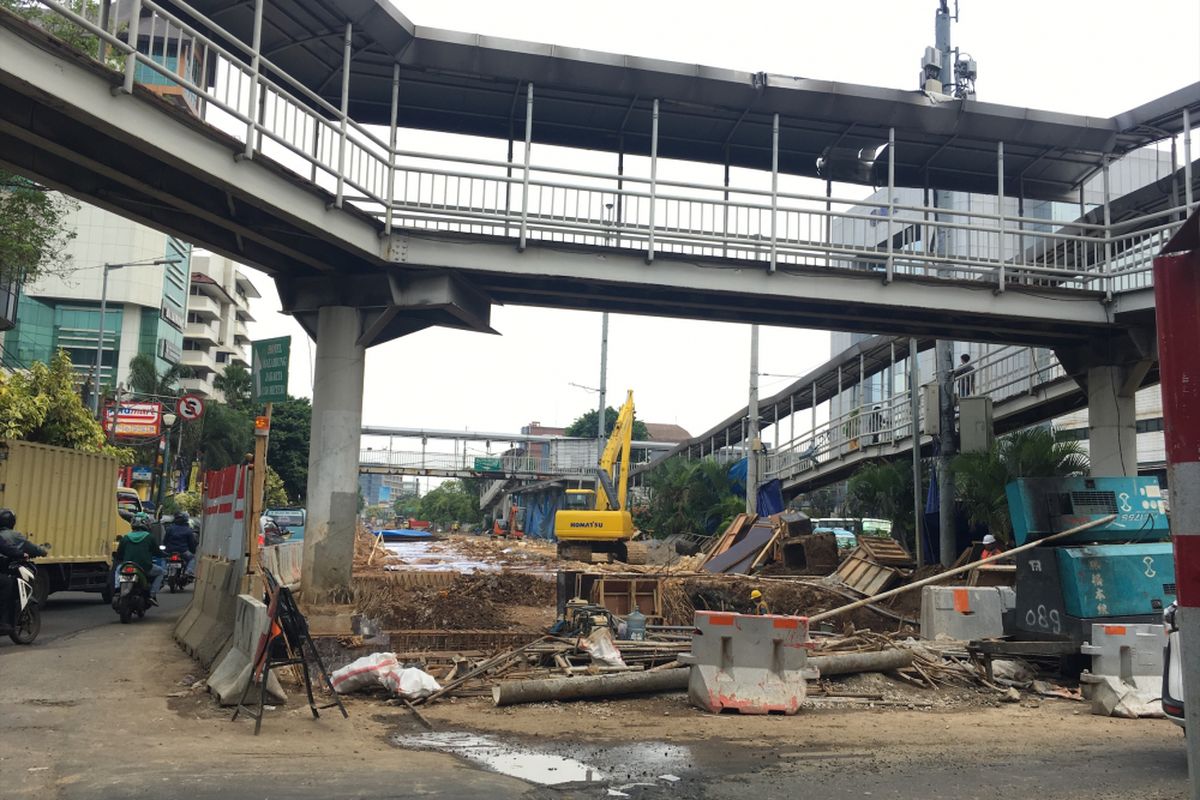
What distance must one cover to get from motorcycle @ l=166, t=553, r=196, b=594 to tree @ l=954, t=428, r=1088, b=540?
16.5 m

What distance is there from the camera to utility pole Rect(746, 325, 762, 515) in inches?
1258

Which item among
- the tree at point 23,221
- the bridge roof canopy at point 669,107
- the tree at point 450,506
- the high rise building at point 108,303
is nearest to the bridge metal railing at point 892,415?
the bridge roof canopy at point 669,107

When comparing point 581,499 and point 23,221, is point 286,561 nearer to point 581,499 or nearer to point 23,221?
point 23,221

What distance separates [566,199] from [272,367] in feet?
25.5

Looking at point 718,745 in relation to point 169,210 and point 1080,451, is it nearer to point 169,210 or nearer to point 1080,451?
point 169,210

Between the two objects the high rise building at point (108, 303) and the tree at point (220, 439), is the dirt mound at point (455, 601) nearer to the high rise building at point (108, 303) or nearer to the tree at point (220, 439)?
the tree at point (220, 439)

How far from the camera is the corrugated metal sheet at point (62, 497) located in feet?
54.4

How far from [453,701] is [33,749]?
3780 mm

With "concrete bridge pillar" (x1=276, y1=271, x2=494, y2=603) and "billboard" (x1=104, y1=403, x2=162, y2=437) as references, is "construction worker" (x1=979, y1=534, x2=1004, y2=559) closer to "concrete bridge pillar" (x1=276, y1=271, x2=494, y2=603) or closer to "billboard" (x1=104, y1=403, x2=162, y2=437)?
"concrete bridge pillar" (x1=276, y1=271, x2=494, y2=603)

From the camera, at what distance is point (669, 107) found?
730 inches

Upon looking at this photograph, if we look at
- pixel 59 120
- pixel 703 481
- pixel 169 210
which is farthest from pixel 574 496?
pixel 59 120

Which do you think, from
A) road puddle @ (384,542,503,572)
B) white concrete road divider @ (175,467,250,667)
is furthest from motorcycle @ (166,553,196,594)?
road puddle @ (384,542,503,572)

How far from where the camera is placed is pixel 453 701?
397 inches

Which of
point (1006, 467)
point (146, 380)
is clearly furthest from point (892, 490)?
point (146, 380)
